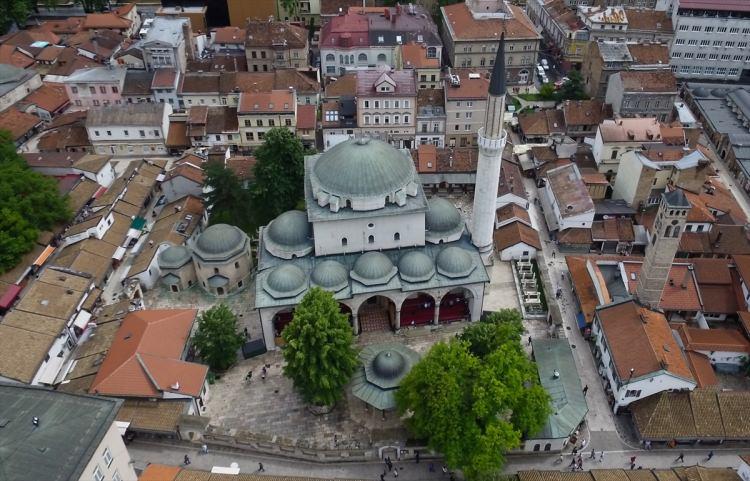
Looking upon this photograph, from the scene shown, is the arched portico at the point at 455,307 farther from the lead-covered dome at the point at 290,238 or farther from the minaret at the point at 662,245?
the minaret at the point at 662,245

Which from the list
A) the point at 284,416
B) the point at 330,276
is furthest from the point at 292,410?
the point at 330,276

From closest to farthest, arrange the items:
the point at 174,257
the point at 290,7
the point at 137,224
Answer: the point at 174,257
the point at 137,224
the point at 290,7

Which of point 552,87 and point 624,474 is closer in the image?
point 624,474

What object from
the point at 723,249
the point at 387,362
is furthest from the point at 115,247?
Result: the point at 723,249

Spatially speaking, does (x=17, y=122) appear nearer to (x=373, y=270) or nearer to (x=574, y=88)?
(x=373, y=270)

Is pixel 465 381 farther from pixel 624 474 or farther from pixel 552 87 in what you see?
pixel 552 87
